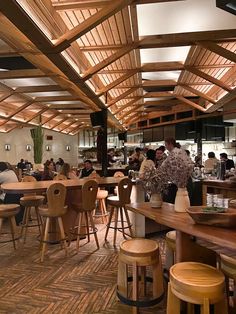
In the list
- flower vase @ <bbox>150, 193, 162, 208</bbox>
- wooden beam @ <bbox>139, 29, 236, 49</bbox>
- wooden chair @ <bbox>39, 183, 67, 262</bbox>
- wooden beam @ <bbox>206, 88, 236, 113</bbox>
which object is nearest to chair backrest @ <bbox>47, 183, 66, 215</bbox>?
wooden chair @ <bbox>39, 183, 67, 262</bbox>

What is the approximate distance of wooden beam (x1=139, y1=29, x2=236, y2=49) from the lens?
4094 millimetres

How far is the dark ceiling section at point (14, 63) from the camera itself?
5133mm

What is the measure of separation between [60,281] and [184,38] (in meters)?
3.63

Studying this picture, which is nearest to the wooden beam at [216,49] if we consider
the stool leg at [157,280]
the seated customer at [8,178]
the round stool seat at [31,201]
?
the stool leg at [157,280]

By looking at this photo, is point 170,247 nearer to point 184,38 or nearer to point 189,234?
point 189,234

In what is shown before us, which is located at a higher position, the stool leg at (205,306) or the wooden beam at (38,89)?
the wooden beam at (38,89)

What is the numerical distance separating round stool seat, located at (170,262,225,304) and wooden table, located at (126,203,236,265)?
18 cm

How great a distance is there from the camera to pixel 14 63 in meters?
5.28

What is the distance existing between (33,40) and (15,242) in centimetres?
315

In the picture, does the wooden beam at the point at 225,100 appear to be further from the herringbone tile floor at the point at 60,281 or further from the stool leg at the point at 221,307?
the stool leg at the point at 221,307

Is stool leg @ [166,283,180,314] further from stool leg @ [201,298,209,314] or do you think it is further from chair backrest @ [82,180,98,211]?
chair backrest @ [82,180,98,211]

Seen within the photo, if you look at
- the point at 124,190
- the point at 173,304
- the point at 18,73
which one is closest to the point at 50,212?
the point at 124,190

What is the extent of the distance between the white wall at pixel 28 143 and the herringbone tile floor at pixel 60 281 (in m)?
11.1

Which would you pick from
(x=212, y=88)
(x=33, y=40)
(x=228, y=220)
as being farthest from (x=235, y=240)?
(x=212, y=88)
